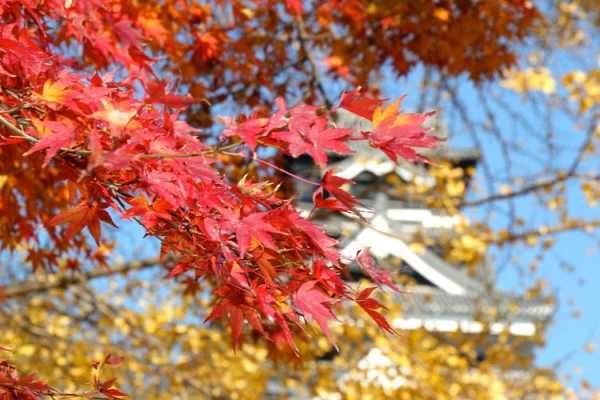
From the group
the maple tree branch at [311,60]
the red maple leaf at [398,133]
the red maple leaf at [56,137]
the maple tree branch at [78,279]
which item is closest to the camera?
the red maple leaf at [56,137]

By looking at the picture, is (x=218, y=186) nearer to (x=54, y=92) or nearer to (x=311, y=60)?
(x=54, y=92)

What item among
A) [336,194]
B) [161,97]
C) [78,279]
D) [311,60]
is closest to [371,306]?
[336,194]

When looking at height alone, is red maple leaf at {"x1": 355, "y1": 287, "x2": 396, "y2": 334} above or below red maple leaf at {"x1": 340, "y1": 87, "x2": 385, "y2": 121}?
below

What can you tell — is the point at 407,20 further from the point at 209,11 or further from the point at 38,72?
the point at 38,72

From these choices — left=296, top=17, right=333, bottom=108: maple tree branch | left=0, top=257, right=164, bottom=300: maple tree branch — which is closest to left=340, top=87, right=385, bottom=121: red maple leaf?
left=296, top=17, right=333, bottom=108: maple tree branch

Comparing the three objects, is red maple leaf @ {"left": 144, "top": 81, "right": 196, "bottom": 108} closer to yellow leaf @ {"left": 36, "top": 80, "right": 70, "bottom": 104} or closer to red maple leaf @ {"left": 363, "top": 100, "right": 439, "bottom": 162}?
yellow leaf @ {"left": 36, "top": 80, "right": 70, "bottom": 104}

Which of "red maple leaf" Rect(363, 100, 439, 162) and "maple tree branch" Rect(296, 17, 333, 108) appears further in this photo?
"maple tree branch" Rect(296, 17, 333, 108)

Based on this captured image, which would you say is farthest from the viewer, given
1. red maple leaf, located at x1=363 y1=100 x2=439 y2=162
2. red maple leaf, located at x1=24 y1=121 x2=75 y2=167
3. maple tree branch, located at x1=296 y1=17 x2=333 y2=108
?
maple tree branch, located at x1=296 y1=17 x2=333 y2=108

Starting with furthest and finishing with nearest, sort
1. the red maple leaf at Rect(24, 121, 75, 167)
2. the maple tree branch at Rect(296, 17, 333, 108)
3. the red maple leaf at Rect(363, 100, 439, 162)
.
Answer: the maple tree branch at Rect(296, 17, 333, 108) < the red maple leaf at Rect(363, 100, 439, 162) < the red maple leaf at Rect(24, 121, 75, 167)

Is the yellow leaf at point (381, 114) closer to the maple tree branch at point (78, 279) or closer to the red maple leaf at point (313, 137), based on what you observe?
the red maple leaf at point (313, 137)

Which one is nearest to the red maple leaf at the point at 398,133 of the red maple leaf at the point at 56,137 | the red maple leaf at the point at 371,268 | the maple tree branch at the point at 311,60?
the red maple leaf at the point at 371,268

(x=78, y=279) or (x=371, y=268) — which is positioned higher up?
(x=371, y=268)

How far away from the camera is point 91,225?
4.85 feet

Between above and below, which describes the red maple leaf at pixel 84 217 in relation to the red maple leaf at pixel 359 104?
below
